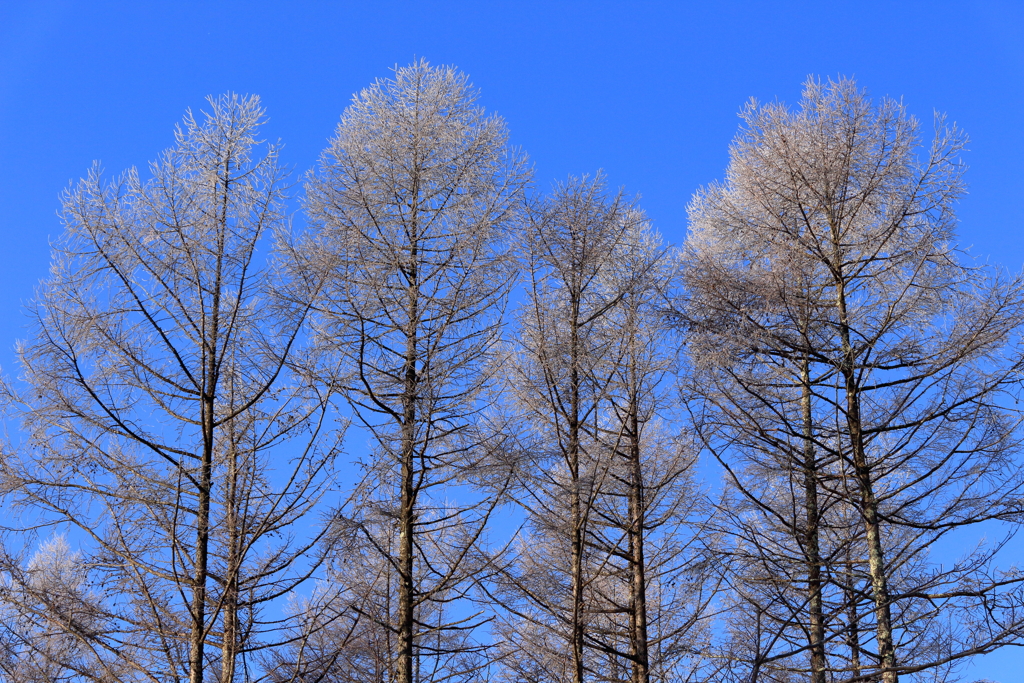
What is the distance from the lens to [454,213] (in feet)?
33.9

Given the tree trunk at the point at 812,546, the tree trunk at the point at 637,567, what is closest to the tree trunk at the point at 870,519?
the tree trunk at the point at 812,546

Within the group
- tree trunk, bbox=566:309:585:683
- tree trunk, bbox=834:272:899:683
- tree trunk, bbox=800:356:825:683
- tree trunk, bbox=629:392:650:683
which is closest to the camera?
tree trunk, bbox=566:309:585:683

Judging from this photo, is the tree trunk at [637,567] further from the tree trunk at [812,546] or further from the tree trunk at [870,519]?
the tree trunk at [870,519]

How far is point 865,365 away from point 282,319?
18.3 feet

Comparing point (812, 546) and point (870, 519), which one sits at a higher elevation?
point (812, 546)

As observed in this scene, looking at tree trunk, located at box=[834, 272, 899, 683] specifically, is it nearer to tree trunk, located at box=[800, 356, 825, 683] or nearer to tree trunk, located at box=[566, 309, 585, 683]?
tree trunk, located at box=[800, 356, 825, 683]

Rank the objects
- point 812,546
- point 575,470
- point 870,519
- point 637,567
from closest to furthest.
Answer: point 870,519 < point 575,470 < point 637,567 < point 812,546

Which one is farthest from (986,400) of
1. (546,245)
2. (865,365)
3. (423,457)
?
(423,457)

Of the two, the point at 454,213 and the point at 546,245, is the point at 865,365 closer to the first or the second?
the point at 546,245

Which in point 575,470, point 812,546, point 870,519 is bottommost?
point 870,519

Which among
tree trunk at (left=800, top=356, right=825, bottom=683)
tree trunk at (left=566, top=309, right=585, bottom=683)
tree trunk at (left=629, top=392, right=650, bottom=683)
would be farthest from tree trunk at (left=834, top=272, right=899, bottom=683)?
tree trunk at (left=566, top=309, right=585, bottom=683)

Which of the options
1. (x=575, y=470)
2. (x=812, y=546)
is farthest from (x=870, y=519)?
(x=575, y=470)

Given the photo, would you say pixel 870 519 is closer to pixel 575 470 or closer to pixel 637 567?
pixel 575 470

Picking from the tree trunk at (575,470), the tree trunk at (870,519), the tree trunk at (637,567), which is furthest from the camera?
the tree trunk at (637,567)
